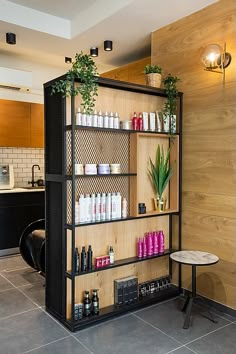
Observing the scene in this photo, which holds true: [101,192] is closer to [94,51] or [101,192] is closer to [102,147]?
[102,147]

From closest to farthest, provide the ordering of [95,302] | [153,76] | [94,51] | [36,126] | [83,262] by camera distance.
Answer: [83,262] → [95,302] → [153,76] → [94,51] → [36,126]

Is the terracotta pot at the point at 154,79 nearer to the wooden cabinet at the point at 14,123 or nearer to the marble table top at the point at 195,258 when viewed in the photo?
the marble table top at the point at 195,258

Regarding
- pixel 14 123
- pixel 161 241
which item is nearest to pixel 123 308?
pixel 161 241

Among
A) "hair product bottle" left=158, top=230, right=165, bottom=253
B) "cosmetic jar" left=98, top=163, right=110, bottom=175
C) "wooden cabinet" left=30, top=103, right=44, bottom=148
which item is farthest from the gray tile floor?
"wooden cabinet" left=30, top=103, right=44, bottom=148

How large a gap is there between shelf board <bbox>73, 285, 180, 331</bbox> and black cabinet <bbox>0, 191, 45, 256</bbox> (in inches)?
96.0

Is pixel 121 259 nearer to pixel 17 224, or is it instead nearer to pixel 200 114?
pixel 200 114

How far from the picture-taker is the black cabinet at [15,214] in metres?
4.88

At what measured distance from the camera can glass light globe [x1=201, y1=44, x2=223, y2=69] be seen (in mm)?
2918

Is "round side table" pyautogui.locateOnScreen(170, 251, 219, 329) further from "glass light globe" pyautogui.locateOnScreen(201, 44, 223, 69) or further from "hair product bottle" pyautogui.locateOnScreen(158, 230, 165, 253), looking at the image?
"glass light globe" pyautogui.locateOnScreen(201, 44, 223, 69)

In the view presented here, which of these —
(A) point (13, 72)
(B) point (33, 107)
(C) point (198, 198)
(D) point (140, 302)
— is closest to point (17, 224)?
(B) point (33, 107)

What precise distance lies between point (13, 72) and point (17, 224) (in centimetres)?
225

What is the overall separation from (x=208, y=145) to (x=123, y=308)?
1.70 m

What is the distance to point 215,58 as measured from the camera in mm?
2943

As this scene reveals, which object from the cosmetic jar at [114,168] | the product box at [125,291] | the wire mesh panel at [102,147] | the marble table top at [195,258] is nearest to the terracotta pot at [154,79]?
the wire mesh panel at [102,147]
